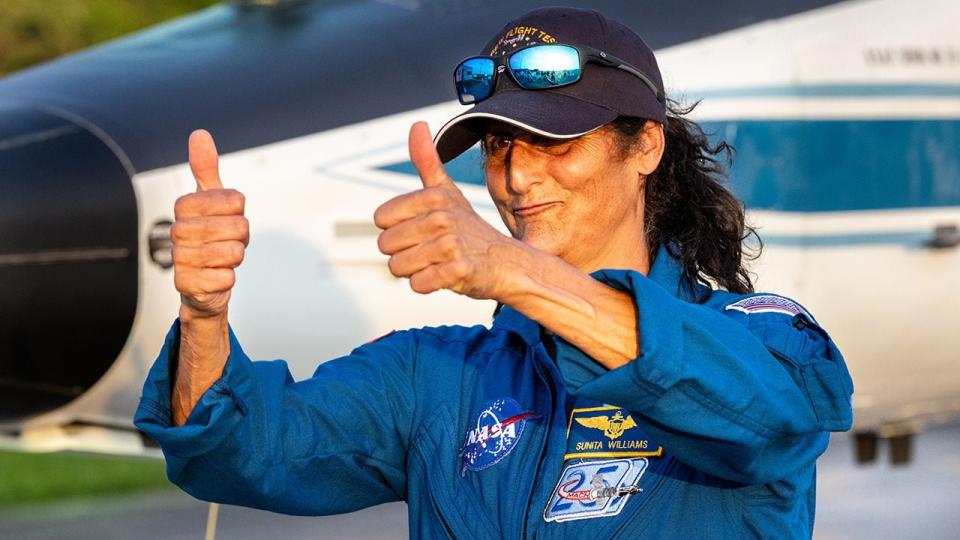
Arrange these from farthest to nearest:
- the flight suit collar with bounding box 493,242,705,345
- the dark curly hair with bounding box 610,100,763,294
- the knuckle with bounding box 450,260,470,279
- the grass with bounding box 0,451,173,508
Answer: the grass with bounding box 0,451,173,508 → the dark curly hair with bounding box 610,100,763,294 → the flight suit collar with bounding box 493,242,705,345 → the knuckle with bounding box 450,260,470,279

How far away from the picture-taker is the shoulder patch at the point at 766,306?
6.04 ft

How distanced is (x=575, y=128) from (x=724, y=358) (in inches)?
17.8

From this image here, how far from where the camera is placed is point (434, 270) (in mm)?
1464

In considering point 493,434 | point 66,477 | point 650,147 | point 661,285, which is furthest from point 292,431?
point 66,477

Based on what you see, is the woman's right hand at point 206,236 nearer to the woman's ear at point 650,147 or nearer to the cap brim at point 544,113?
the cap brim at point 544,113

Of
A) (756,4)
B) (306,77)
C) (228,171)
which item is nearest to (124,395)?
(228,171)

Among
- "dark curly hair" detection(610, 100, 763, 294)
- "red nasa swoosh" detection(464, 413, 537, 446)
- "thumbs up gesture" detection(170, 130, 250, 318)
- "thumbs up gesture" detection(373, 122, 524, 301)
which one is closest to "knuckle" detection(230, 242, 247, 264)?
"thumbs up gesture" detection(170, 130, 250, 318)

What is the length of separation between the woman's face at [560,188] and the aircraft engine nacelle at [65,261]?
183cm

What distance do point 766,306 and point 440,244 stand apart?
22.7 inches

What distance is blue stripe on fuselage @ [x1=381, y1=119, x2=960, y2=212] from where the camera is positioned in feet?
13.3

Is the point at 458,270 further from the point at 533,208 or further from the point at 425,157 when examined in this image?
the point at 533,208

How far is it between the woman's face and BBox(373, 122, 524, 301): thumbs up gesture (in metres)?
0.43

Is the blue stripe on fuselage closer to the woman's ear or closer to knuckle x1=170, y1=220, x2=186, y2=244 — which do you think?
the woman's ear

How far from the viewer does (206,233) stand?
163cm
